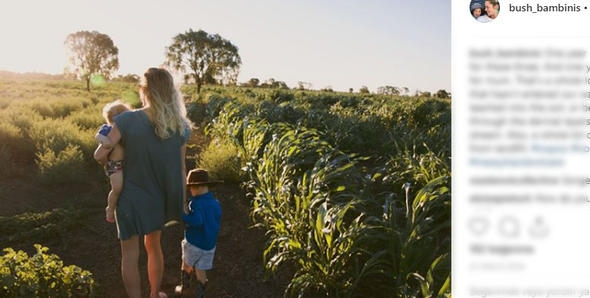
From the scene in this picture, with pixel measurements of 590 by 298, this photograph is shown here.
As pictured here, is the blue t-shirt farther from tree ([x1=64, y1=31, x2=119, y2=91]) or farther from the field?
tree ([x1=64, y1=31, x2=119, y2=91])

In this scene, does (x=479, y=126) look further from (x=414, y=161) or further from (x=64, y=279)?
(x=64, y=279)

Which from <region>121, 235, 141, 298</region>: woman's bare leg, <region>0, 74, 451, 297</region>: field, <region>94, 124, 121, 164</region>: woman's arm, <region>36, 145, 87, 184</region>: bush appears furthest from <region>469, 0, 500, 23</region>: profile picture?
<region>36, 145, 87, 184</region>: bush

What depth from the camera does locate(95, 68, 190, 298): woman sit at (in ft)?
8.29

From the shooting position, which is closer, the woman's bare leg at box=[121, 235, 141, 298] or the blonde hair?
the blonde hair

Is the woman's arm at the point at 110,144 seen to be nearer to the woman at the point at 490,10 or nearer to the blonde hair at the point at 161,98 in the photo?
the blonde hair at the point at 161,98

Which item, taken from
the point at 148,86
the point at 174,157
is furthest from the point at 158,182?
the point at 148,86

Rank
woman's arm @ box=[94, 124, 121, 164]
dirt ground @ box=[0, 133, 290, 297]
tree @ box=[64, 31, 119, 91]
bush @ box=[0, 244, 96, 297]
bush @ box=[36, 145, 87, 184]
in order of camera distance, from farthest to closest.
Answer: tree @ box=[64, 31, 119, 91]
bush @ box=[36, 145, 87, 184]
dirt ground @ box=[0, 133, 290, 297]
woman's arm @ box=[94, 124, 121, 164]
bush @ box=[0, 244, 96, 297]

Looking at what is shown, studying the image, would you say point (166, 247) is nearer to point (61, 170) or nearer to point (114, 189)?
point (114, 189)

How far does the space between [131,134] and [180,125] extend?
12.1 inches

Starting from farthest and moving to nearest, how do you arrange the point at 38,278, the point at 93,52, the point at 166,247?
the point at 93,52 → the point at 166,247 → the point at 38,278

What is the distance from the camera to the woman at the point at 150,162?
2.53m

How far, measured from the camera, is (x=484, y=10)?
235 centimetres

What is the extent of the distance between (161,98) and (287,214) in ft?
4.92

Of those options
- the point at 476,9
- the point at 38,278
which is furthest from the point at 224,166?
the point at 476,9
